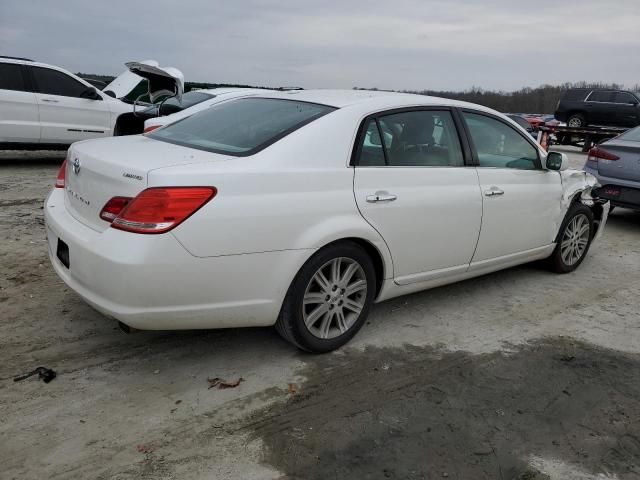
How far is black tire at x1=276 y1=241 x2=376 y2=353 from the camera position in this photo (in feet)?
10.8

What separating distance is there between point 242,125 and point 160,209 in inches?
42.8

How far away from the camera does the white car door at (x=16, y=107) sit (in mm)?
9367

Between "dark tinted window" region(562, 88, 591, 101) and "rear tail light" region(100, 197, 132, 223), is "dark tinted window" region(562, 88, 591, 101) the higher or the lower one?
the higher one

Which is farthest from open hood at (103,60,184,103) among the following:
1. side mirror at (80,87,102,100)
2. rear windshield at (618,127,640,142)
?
rear windshield at (618,127,640,142)

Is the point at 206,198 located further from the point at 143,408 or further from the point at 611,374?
the point at 611,374

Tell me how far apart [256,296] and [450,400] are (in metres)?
1.19

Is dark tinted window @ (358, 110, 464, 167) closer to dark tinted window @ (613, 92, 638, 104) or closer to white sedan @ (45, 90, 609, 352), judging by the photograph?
white sedan @ (45, 90, 609, 352)

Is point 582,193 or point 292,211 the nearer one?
point 292,211

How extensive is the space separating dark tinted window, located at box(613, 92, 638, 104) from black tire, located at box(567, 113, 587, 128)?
1.36 meters

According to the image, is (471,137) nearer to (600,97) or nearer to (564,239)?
(564,239)

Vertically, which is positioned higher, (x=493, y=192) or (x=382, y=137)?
(x=382, y=137)

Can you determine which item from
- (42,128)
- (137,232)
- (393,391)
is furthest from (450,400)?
(42,128)

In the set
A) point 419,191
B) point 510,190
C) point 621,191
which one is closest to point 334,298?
point 419,191

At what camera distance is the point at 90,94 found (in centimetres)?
1039
